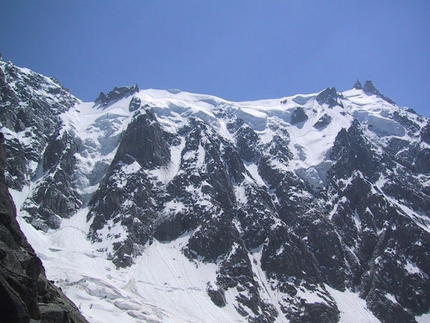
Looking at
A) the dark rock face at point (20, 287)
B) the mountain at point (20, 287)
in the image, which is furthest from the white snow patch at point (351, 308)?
the dark rock face at point (20, 287)

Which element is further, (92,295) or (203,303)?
(203,303)

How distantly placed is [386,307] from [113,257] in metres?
119

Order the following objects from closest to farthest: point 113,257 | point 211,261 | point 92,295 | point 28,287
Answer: point 28,287, point 92,295, point 113,257, point 211,261

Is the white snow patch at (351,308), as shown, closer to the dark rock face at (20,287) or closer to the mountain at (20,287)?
the mountain at (20,287)

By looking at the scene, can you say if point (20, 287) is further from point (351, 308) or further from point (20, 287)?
point (351, 308)

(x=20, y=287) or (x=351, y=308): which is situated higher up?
(x=351, y=308)

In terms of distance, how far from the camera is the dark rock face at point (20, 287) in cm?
3597

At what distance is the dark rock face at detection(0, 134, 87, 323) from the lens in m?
36.0

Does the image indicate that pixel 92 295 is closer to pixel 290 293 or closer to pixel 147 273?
pixel 147 273

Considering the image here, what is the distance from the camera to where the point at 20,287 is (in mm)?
39625

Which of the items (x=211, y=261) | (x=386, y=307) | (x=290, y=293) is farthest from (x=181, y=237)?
(x=386, y=307)

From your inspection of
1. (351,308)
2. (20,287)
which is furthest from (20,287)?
(351,308)

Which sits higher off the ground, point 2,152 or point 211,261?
point 2,152

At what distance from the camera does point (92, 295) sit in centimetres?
14000
